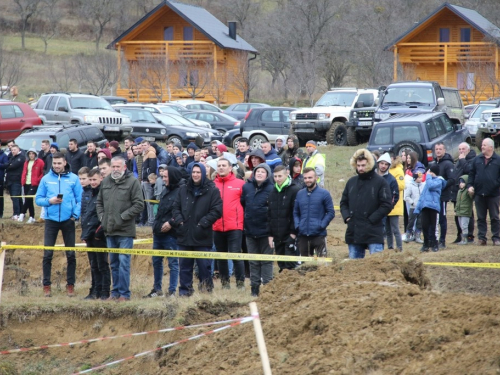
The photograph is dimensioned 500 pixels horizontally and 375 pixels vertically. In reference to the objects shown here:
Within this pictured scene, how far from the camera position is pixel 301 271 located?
957 cm

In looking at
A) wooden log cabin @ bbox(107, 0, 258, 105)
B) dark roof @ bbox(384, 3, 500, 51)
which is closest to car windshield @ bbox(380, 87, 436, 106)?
wooden log cabin @ bbox(107, 0, 258, 105)

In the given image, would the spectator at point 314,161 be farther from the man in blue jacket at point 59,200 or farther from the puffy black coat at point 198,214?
the man in blue jacket at point 59,200

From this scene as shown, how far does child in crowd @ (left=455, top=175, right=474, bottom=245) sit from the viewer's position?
14.4 metres

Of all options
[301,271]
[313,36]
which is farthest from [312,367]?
[313,36]

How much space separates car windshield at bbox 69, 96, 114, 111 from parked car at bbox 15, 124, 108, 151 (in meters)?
6.06

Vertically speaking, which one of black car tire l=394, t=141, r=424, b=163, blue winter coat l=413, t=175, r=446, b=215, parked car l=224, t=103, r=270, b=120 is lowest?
blue winter coat l=413, t=175, r=446, b=215

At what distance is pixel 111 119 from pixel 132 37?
86.7 feet

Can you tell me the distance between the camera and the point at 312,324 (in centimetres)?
732

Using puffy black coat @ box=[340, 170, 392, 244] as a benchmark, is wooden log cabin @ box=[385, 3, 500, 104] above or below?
above

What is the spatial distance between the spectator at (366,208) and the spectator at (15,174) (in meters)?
10.7

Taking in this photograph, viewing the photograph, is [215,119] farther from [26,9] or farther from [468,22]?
[26,9]

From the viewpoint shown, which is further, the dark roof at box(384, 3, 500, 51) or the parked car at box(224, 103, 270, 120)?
the dark roof at box(384, 3, 500, 51)

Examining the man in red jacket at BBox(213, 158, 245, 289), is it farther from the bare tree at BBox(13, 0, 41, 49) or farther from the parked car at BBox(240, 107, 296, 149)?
the bare tree at BBox(13, 0, 41, 49)

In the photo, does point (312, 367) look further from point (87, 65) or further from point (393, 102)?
point (87, 65)
